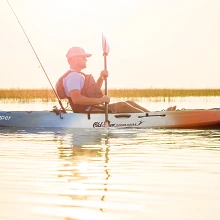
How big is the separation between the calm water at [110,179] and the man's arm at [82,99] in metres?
1.32

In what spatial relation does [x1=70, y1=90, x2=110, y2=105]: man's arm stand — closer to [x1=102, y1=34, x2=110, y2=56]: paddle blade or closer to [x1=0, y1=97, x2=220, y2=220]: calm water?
[x1=0, y1=97, x2=220, y2=220]: calm water

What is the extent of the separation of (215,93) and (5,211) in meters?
44.9

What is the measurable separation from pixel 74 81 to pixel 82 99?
36 centimetres

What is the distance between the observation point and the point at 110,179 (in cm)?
661

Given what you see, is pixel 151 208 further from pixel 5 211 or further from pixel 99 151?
pixel 99 151

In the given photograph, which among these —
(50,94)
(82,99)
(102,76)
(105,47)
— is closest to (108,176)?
(82,99)

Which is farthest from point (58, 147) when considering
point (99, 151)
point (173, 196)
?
point (173, 196)

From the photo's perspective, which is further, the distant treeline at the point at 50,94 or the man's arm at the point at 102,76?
the distant treeline at the point at 50,94

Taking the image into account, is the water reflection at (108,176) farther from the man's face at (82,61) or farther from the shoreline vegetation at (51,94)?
the shoreline vegetation at (51,94)

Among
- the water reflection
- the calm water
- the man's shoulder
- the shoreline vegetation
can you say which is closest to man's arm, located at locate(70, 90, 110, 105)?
the man's shoulder

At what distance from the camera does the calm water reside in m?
5.18

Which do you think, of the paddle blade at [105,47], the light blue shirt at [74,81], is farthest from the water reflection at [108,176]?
the paddle blade at [105,47]

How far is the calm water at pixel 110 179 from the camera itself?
5.18m

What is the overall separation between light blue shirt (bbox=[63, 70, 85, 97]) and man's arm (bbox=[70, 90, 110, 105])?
92 millimetres
